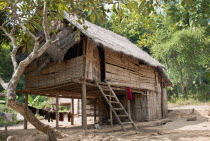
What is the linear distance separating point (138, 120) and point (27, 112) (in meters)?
7.49

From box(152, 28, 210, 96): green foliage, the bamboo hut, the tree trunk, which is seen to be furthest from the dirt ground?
box(152, 28, 210, 96): green foliage

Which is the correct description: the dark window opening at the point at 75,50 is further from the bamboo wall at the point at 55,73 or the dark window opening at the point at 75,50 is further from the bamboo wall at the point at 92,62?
the bamboo wall at the point at 55,73

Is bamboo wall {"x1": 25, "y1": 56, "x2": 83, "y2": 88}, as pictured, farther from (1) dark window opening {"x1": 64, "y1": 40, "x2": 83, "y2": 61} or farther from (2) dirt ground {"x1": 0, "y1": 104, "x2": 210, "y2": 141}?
(2) dirt ground {"x1": 0, "y1": 104, "x2": 210, "y2": 141}

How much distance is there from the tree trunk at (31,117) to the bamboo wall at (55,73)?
2.72m

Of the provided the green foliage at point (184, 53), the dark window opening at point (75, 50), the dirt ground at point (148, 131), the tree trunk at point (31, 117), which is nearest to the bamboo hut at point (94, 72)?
the dark window opening at point (75, 50)

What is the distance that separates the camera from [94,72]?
7.93 m

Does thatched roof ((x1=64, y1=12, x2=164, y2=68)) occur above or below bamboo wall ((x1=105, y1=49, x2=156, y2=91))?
above

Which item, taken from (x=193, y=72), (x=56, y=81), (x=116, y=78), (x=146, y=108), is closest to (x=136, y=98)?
(x=146, y=108)

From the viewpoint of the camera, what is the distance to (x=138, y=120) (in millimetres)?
11070

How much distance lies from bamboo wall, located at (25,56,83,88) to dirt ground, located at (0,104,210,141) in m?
1.75

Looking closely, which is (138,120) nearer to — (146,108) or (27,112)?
(146,108)

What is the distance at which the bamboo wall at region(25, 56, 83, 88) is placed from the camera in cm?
756

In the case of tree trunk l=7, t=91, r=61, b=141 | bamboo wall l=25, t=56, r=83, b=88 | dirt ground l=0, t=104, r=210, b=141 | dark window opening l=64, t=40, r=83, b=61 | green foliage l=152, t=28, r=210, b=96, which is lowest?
dirt ground l=0, t=104, r=210, b=141

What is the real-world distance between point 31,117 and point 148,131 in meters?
3.83
